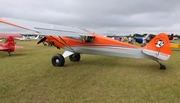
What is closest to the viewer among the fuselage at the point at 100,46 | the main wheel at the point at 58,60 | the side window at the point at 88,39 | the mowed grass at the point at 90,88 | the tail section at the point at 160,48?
the mowed grass at the point at 90,88

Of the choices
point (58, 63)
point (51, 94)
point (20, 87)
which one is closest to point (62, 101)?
point (51, 94)

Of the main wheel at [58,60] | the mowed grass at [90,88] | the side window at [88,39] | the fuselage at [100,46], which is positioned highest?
the side window at [88,39]

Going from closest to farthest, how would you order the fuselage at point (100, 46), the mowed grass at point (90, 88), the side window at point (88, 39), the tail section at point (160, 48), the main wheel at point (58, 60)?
the mowed grass at point (90, 88)
the tail section at point (160, 48)
the fuselage at point (100, 46)
the main wheel at point (58, 60)
the side window at point (88, 39)

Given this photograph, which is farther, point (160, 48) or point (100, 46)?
point (100, 46)

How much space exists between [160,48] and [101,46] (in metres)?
2.61

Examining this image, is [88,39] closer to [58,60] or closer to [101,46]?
[101,46]

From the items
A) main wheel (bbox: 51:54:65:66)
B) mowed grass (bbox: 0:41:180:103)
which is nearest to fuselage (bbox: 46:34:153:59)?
main wheel (bbox: 51:54:65:66)

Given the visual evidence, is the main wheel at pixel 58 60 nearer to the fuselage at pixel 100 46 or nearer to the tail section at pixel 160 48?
the fuselage at pixel 100 46

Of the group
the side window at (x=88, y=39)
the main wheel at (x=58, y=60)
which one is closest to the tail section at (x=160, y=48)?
the side window at (x=88, y=39)

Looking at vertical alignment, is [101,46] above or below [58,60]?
above

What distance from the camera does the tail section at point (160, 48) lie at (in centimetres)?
600

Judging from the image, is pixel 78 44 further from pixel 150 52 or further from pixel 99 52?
pixel 150 52

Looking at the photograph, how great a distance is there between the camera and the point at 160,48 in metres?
6.11

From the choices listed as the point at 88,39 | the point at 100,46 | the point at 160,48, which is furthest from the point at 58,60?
the point at 160,48
